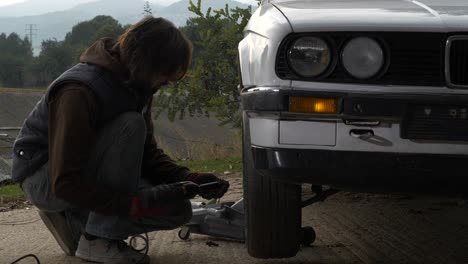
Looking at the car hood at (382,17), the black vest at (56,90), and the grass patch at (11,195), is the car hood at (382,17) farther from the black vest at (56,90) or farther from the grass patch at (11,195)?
the grass patch at (11,195)

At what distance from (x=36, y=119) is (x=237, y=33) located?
3.91 meters

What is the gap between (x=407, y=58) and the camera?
96.8 inches

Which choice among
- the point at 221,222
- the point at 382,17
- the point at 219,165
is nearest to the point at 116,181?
the point at 221,222

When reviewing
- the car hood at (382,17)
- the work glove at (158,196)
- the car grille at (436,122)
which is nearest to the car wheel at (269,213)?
the work glove at (158,196)

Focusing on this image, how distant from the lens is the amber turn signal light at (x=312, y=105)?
8.05ft

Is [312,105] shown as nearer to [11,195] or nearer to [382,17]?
[382,17]

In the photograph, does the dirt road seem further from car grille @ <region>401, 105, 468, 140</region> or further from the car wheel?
car grille @ <region>401, 105, 468, 140</region>

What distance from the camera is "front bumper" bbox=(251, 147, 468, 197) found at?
2.43 metres

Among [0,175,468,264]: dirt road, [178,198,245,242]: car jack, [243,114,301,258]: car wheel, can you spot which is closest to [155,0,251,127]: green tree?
[0,175,468,264]: dirt road

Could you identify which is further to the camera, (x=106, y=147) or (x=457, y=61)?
(x=106, y=147)

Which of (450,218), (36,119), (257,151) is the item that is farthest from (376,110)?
(450,218)

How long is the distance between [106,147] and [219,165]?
5.40 m

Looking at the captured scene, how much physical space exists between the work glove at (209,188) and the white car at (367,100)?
0.69 m

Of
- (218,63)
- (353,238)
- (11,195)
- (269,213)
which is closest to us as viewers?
(269,213)
